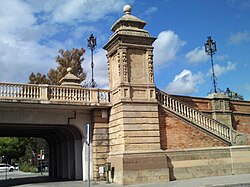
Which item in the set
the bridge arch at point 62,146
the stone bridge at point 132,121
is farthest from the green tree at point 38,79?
the stone bridge at point 132,121

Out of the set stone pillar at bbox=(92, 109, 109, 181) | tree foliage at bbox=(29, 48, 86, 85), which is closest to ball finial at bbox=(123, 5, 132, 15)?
stone pillar at bbox=(92, 109, 109, 181)

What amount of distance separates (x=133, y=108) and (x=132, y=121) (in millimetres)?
756

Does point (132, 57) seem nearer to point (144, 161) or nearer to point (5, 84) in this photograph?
point (144, 161)

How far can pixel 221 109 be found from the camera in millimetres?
24594

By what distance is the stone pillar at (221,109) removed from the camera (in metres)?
24.3

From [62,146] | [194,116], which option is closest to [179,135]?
[194,116]

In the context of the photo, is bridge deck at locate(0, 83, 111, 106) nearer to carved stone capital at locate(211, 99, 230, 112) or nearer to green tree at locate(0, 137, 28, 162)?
carved stone capital at locate(211, 99, 230, 112)

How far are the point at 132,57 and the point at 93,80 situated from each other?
31.3 feet

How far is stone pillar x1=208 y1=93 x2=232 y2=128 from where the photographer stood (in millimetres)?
24297

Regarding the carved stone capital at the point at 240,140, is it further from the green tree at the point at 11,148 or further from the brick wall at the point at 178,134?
the green tree at the point at 11,148

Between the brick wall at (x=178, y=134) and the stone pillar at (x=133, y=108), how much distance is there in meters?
Result: 0.55

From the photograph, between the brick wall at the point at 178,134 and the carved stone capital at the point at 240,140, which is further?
the carved stone capital at the point at 240,140

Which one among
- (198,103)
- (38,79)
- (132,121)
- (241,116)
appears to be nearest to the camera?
(132,121)

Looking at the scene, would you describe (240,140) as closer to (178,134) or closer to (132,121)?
(178,134)
